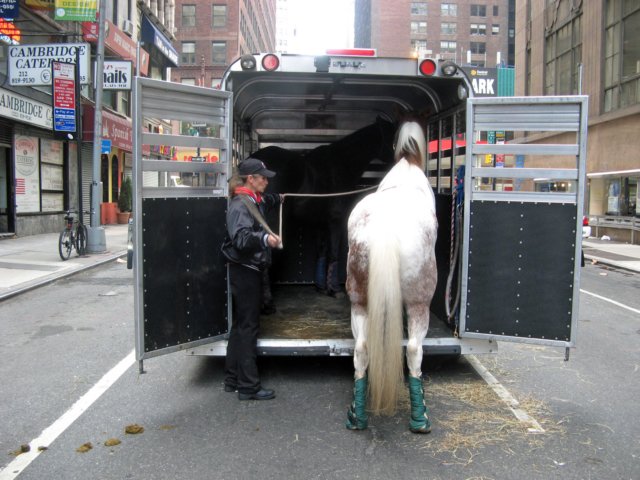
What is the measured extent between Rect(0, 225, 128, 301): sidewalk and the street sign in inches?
126

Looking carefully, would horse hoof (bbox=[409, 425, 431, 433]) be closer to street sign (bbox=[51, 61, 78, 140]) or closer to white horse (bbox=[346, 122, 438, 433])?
white horse (bbox=[346, 122, 438, 433])

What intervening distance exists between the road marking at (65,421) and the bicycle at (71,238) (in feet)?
29.5

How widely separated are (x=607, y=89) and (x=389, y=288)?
24.9 meters

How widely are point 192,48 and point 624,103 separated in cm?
4642

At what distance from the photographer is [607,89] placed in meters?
24.8

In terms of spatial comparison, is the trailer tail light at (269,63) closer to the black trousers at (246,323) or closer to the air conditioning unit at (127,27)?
the black trousers at (246,323)

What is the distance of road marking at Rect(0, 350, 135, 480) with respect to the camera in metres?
3.62

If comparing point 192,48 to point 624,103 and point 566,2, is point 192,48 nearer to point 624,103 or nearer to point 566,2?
point 566,2

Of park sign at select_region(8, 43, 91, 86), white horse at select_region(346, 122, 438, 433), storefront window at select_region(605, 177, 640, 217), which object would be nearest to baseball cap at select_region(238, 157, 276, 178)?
white horse at select_region(346, 122, 438, 433)

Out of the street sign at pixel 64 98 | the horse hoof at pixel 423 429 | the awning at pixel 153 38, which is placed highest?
the awning at pixel 153 38

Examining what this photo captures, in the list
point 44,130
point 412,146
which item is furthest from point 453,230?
point 44,130

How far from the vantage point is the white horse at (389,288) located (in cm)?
397

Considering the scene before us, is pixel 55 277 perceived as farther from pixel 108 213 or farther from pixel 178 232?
pixel 108 213

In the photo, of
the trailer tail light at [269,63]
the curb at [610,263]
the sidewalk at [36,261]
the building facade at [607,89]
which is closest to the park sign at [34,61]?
the sidewalk at [36,261]
